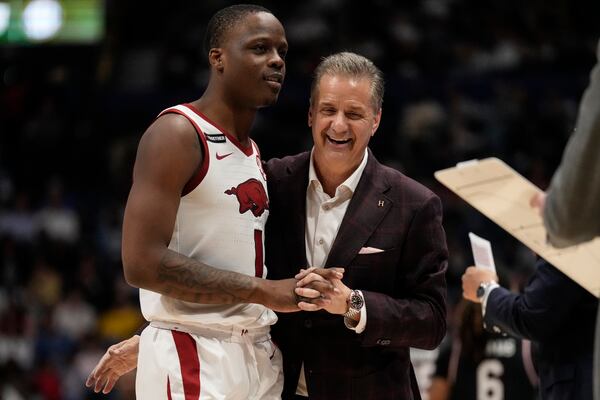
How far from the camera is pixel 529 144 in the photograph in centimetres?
→ 1135

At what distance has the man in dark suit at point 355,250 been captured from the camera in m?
4.05

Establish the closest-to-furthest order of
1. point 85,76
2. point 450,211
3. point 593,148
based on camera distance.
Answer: point 593,148, point 450,211, point 85,76

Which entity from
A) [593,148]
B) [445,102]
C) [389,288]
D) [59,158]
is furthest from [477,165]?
[59,158]

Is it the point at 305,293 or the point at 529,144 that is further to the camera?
the point at 529,144

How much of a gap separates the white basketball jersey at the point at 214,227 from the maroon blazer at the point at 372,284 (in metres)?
0.25

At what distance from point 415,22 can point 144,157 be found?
10154 mm

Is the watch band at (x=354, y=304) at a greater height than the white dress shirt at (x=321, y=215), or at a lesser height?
lesser

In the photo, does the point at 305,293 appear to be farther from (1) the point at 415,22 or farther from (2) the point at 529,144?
(1) the point at 415,22

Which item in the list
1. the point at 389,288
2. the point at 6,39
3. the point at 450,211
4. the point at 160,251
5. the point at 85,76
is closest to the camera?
the point at 160,251

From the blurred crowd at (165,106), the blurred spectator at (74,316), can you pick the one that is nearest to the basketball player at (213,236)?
the blurred crowd at (165,106)

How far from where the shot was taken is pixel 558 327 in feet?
15.1

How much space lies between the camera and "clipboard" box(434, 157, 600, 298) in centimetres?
366

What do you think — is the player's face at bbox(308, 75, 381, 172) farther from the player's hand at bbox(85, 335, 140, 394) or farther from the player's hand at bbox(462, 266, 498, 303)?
the player's hand at bbox(462, 266, 498, 303)

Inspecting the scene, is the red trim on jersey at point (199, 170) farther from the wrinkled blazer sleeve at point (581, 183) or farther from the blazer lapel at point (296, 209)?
the wrinkled blazer sleeve at point (581, 183)
